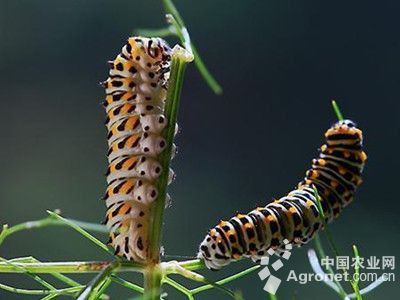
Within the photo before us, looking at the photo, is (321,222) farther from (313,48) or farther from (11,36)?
(11,36)

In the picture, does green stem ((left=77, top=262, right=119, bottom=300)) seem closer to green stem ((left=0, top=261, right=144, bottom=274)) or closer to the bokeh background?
green stem ((left=0, top=261, right=144, bottom=274))

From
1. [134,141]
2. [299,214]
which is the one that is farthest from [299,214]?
[134,141]

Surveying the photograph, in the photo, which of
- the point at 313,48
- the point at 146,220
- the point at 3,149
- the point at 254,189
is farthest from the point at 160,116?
the point at 313,48

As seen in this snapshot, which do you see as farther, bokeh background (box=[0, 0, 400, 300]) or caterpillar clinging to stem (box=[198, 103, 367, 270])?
bokeh background (box=[0, 0, 400, 300])

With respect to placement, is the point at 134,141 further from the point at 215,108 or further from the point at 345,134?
the point at 215,108

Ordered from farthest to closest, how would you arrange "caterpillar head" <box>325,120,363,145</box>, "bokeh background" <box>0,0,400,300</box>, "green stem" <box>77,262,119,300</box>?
1. "bokeh background" <box>0,0,400,300</box>
2. "caterpillar head" <box>325,120,363,145</box>
3. "green stem" <box>77,262,119,300</box>

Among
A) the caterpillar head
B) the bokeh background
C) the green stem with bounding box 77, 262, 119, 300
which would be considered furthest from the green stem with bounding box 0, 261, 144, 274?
the bokeh background
